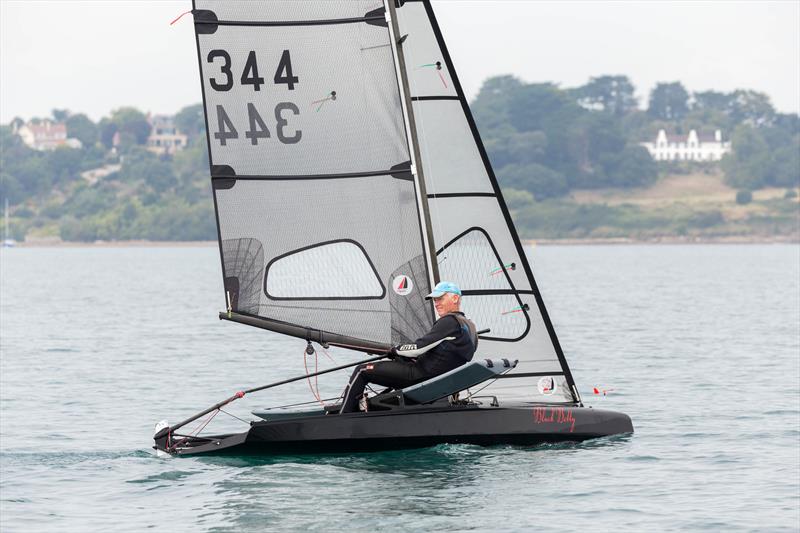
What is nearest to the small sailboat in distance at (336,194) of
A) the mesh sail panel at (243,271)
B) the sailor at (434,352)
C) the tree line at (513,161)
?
the mesh sail panel at (243,271)

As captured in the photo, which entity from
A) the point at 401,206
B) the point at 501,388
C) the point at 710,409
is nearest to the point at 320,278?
the point at 401,206

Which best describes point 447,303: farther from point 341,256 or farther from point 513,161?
point 513,161

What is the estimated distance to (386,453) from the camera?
12453 mm

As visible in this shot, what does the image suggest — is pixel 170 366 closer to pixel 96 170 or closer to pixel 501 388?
pixel 501 388

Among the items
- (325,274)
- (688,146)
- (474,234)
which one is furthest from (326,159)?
(688,146)

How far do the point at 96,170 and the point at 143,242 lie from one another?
28.6 meters

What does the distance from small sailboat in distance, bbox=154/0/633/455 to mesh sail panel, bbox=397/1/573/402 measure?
3 centimetres

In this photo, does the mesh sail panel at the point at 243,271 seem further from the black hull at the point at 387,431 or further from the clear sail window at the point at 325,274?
the black hull at the point at 387,431

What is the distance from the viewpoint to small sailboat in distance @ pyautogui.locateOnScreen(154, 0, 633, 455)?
12242 mm

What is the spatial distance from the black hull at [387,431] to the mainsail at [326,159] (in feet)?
2.57

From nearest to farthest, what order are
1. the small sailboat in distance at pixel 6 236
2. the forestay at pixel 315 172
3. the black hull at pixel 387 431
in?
1. the black hull at pixel 387 431
2. the forestay at pixel 315 172
3. the small sailboat in distance at pixel 6 236

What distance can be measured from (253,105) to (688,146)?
165 meters

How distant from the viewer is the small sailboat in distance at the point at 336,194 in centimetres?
1224

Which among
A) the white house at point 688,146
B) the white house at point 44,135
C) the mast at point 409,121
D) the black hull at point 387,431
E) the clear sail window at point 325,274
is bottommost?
the black hull at point 387,431
